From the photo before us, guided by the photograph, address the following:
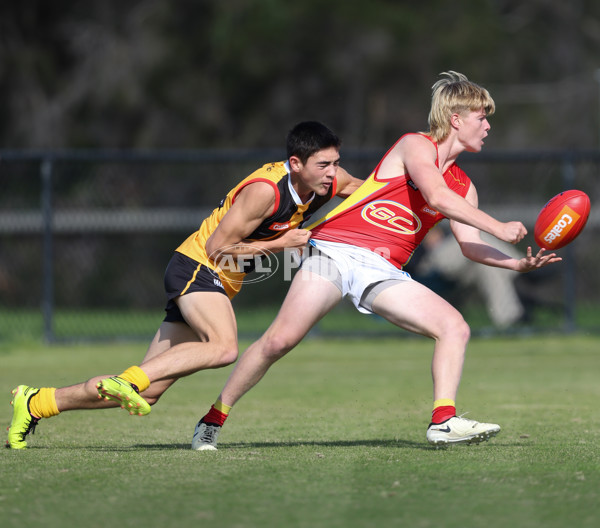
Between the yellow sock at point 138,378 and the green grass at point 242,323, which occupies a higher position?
the yellow sock at point 138,378

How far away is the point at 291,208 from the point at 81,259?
1668cm

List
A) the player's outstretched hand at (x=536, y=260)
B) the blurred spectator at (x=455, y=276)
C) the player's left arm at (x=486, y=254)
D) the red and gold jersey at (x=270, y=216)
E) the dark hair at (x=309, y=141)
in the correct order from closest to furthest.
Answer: the player's outstretched hand at (x=536, y=260) < the player's left arm at (x=486, y=254) < the dark hair at (x=309, y=141) < the red and gold jersey at (x=270, y=216) < the blurred spectator at (x=455, y=276)

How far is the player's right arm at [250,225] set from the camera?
6062 millimetres

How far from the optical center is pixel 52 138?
2623cm

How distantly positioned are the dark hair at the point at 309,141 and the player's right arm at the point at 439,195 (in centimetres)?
43

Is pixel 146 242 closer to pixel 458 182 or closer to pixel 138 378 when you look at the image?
pixel 458 182

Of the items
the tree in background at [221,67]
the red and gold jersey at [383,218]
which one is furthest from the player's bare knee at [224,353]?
the tree in background at [221,67]

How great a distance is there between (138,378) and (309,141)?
1.61 metres

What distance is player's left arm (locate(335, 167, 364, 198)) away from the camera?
651 centimetres

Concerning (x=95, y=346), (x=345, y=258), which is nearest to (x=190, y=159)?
(x=95, y=346)

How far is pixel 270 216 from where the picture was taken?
20.3 feet

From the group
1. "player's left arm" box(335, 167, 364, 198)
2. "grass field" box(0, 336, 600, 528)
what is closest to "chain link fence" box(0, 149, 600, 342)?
"grass field" box(0, 336, 600, 528)

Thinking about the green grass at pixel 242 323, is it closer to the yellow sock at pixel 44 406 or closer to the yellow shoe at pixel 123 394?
the yellow sock at pixel 44 406

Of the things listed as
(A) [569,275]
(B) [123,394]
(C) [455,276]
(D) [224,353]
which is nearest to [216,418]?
(D) [224,353]
